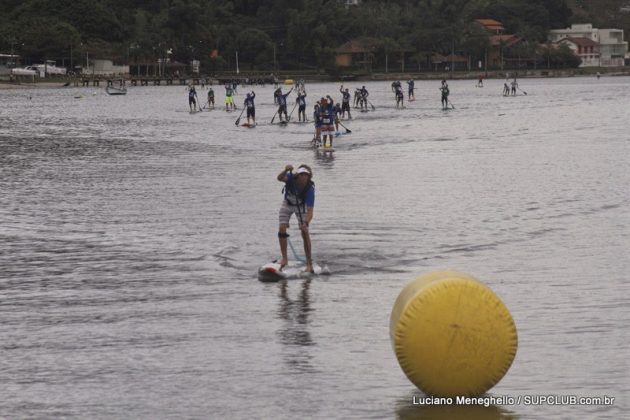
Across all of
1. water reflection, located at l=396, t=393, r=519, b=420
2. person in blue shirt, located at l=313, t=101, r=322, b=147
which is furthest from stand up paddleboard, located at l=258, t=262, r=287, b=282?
person in blue shirt, located at l=313, t=101, r=322, b=147

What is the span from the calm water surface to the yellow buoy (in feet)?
2.14

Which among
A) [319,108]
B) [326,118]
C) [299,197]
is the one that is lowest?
[299,197]

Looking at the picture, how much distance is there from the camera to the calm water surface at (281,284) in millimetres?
13672

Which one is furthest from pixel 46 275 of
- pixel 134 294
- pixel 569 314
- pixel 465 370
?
pixel 465 370

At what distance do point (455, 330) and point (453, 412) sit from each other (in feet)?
3.52

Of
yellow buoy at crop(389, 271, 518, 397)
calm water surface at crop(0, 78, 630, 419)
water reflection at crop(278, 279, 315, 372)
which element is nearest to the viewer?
yellow buoy at crop(389, 271, 518, 397)

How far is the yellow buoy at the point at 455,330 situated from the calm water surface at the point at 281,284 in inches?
25.6

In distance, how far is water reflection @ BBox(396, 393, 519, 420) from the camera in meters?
12.5

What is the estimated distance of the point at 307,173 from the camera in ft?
62.6

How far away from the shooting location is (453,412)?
12555 mm

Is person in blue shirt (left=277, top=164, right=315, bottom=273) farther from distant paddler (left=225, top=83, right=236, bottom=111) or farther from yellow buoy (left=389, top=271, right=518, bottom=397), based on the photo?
distant paddler (left=225, top=83, right=236, bottom=111)

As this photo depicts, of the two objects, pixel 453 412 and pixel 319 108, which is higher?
pixel 319 108

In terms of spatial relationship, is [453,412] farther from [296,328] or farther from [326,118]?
[326,118]

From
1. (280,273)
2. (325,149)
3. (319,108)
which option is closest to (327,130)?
(325,149)
